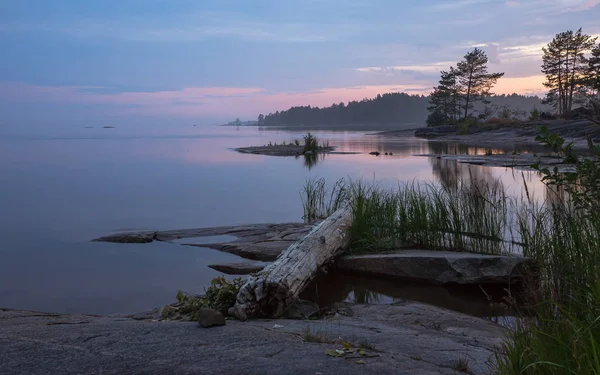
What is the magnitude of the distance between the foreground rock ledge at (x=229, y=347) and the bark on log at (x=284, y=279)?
217 mm

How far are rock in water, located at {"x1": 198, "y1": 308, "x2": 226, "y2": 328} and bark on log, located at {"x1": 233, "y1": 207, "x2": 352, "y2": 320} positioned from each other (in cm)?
66

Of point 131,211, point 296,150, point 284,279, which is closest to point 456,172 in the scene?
point 131,211

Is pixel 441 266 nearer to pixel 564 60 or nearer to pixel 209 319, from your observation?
pixel 209 319

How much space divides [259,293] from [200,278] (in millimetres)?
2883

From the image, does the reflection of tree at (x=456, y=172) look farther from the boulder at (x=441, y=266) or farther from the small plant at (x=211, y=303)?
the small plant at (x=211, y=303)

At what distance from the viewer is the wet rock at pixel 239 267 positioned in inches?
317

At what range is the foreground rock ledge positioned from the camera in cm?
340

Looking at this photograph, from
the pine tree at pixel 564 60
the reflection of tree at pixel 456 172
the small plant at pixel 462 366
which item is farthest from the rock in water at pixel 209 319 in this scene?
the pine tree at pixel 564 60

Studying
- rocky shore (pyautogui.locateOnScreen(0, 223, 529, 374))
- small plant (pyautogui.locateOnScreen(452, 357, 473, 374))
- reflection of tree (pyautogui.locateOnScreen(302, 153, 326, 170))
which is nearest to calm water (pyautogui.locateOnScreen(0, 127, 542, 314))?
reflection of tree (pyautogui.locateOnScreen(302, 153, 326, 170))

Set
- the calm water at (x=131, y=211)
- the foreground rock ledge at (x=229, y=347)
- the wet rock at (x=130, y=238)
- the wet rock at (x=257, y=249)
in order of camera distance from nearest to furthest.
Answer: the foreground rock ledge at (x=229, y=347) → the calm water at (x=131, y=211) → the wet rock at (x=257, y=249) → the wet rock at (x=130, y=238)

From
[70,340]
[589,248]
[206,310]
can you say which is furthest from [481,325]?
[70,340]

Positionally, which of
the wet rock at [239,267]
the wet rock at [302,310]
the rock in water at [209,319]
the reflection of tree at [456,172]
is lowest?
the wet rock at [239,267]

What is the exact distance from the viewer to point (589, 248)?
4766mm

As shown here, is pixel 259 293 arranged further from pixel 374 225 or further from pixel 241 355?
pixel 374 225
